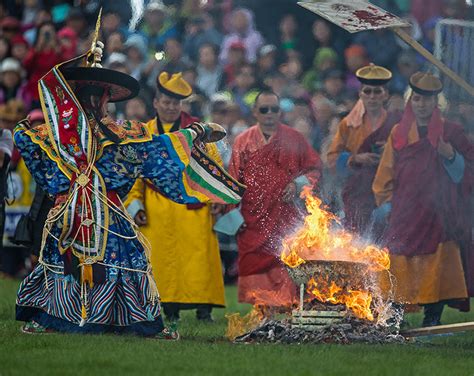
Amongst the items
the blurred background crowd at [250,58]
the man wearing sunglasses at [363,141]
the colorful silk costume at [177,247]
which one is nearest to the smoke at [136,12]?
the blurred background crowd at [250,58]

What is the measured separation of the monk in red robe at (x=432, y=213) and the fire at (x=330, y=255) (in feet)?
6.15

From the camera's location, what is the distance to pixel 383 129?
48.4ft

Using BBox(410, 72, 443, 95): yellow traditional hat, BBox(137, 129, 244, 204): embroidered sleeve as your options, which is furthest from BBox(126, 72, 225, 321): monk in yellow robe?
BBox(410, 72, 443, 95): yellow traditional hat

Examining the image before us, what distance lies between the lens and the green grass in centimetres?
926

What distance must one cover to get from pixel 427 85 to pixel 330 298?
3.29 metres

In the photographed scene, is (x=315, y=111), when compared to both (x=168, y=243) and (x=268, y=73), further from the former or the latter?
(x=168, y=243)

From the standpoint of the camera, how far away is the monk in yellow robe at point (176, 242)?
14.0 m

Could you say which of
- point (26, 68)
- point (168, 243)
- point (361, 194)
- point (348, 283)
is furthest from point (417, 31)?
point (26, 68)

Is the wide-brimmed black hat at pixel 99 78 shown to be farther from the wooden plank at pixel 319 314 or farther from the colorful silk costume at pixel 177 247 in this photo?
the colorful silk costume at pixel 177 247

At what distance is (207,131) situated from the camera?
464 inches

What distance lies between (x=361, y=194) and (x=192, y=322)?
2.26m

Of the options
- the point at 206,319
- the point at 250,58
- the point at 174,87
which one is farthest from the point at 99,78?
the point at 250,58

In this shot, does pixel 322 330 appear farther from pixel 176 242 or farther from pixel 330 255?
pixel 176 242

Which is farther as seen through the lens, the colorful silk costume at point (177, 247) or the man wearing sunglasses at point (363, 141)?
the man wearing sunglasses at point (363, 141)
